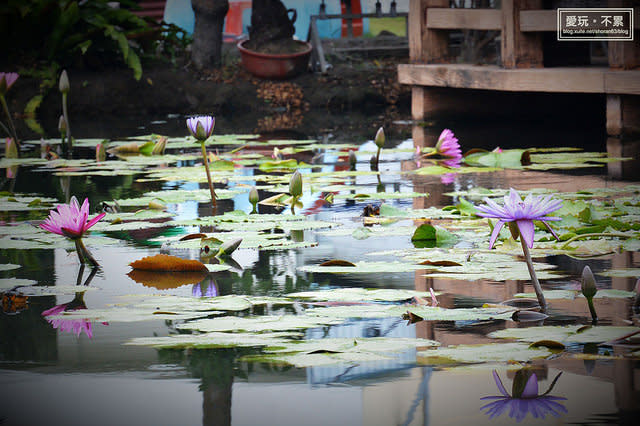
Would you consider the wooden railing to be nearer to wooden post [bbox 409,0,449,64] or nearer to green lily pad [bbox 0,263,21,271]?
wooden post [bbox 409,0,449,64]

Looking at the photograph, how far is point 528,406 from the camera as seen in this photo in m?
1.41

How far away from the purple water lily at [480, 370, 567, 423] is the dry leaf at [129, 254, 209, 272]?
3.77 feet

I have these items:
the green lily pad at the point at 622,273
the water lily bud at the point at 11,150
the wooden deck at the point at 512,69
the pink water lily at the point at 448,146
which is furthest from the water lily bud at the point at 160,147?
the green lily pad at the point at 622,273

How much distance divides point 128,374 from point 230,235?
1251 mm

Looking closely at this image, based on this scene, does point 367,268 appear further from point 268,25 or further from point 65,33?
point 268,25

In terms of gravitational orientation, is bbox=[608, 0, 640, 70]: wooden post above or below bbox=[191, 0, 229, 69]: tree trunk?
below

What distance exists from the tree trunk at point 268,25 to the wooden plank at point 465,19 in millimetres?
4187

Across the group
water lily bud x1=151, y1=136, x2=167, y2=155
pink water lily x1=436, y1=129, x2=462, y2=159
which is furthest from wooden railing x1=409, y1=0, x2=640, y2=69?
water lily bud x1=151, y1=136, x2=167, y2=155

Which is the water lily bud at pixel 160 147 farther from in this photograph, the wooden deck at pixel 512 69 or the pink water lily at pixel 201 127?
the wooden deck at pixel 512 69

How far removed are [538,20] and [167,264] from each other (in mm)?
4408

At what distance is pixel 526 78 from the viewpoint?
6.28 meters

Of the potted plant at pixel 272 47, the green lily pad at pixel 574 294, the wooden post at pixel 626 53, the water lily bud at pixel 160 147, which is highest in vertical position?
the potted plant at pixel 272 47

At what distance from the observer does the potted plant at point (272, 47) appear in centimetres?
1077

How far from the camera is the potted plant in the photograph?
1077cm
